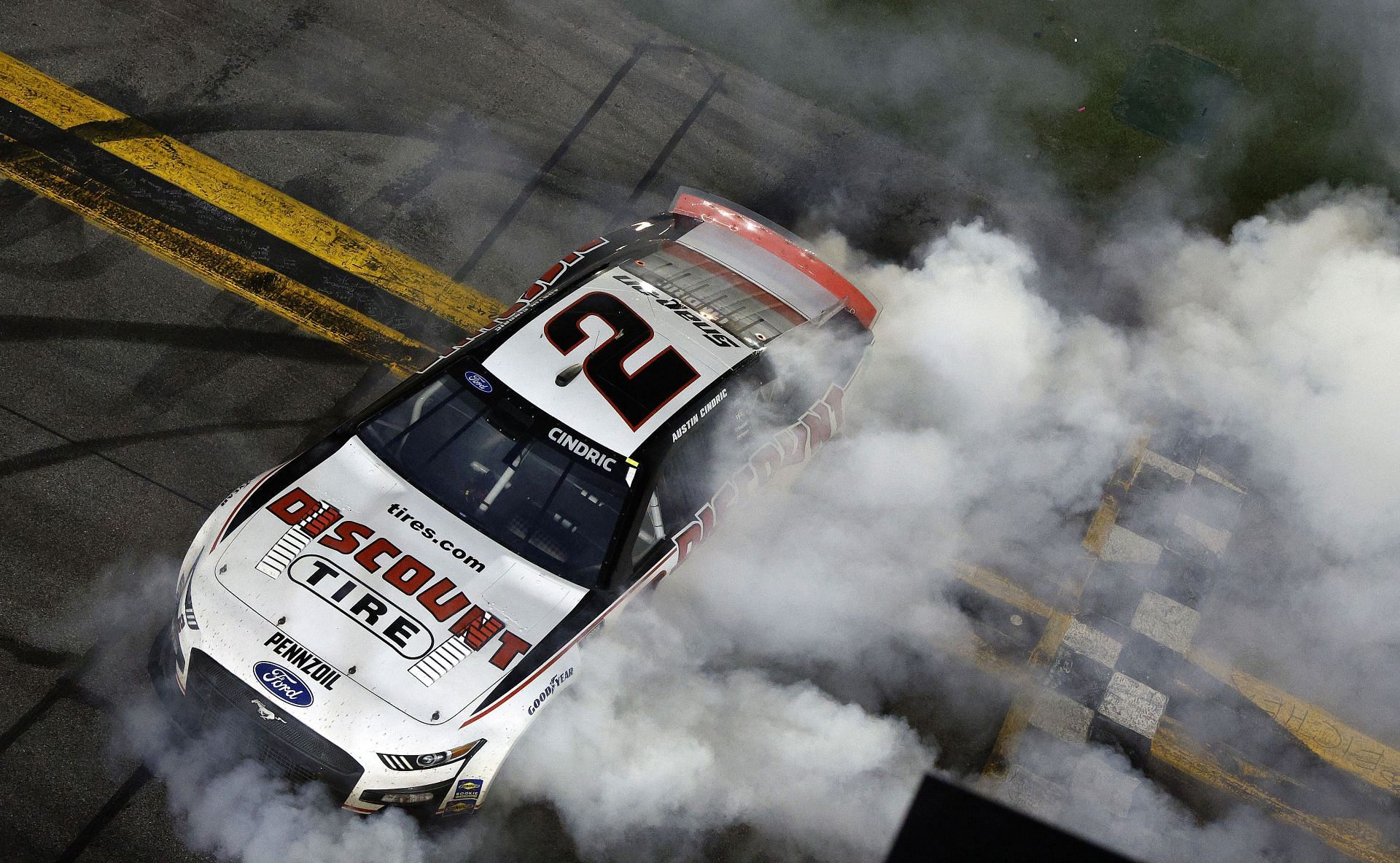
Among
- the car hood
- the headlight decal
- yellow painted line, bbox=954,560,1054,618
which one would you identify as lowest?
the headlight decal

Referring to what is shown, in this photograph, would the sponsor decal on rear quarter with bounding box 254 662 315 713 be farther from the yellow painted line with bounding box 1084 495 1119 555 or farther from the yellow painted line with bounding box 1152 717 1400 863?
the yellow painted line with bounding box 1084 495 1119 555

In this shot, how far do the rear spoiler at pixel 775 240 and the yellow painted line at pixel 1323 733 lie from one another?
8.28ft

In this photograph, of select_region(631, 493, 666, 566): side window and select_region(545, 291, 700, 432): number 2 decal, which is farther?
select_region(545, 291, 700, 432): number 2 decal


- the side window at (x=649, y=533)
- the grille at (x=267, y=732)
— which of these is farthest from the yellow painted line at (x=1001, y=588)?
the grille at (x=267, y=732)

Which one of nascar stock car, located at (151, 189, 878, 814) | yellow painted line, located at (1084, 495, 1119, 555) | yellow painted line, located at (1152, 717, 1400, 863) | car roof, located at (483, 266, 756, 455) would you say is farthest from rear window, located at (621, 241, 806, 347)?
yellow painted line, located at (1152, 717, 1400, 863)

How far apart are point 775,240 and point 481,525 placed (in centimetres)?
242

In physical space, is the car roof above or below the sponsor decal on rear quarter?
above

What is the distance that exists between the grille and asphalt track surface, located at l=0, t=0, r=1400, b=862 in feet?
2.04

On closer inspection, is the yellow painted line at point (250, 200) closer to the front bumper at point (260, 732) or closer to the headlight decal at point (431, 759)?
the front bumper at point (260, 732)

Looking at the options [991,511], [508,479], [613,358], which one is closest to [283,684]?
[508,479]

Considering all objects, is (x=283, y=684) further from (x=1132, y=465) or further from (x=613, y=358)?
(x=1132, y=465)

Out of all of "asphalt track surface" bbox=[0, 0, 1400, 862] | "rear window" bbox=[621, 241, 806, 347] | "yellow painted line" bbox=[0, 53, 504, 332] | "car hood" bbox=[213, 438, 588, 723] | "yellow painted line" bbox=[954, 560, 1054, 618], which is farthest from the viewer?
"yellow painted line" bbox=[0, 53, 504, 332]

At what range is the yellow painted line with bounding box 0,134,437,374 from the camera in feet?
19.3

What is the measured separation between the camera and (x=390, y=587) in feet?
13.4
